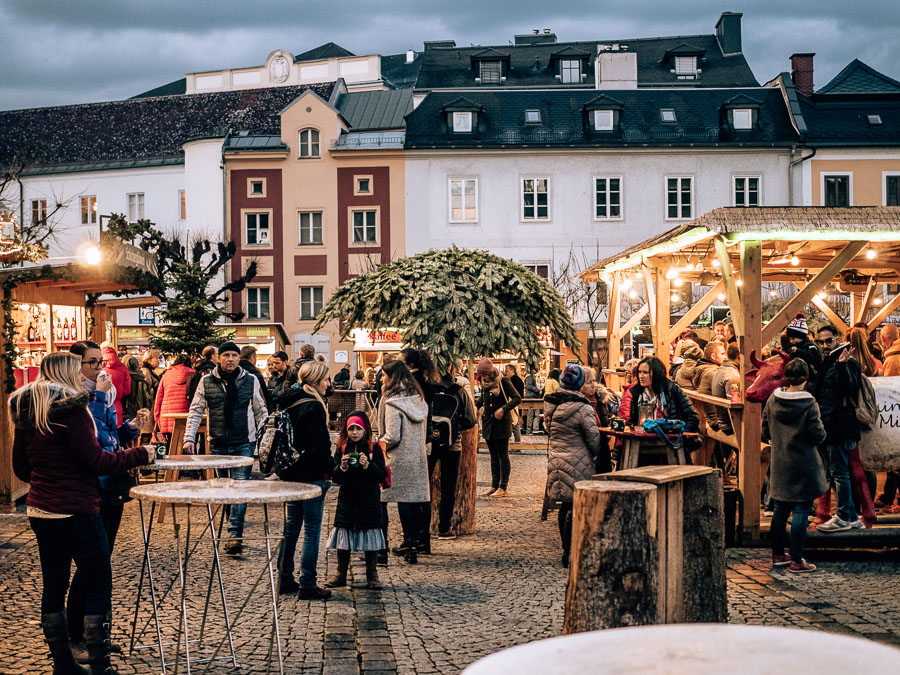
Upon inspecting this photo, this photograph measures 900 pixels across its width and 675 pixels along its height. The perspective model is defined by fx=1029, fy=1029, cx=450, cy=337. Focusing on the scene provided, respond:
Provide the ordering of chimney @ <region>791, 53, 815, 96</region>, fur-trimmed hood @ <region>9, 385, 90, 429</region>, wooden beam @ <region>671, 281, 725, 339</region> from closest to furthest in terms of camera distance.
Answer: fur-trimmed hood @ <region>9, 385, 90, 429</region> < wooden beam @ <region>671, 281, 725, 339</region> < chimney @ <region>791, 53, 815, 96</region>

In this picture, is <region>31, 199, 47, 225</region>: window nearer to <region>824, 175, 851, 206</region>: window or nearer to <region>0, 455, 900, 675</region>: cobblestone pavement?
<region>824, 175, 851, 206</region>: window

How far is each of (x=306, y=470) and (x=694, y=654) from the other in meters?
5.03

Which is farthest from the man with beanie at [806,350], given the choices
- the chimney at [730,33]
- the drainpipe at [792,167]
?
the chimney at [730,33]

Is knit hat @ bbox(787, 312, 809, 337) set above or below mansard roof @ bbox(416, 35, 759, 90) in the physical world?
below

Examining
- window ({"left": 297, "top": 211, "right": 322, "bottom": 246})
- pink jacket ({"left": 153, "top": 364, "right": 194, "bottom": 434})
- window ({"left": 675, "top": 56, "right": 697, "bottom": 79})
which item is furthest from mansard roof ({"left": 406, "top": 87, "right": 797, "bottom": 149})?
pink jacket ({"left": 153, "top": 364, "right": 194, "bottom": 434})

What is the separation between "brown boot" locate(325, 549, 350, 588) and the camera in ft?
25.2

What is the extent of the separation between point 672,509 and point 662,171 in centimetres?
3427

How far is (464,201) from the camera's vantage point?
→ 38656mm

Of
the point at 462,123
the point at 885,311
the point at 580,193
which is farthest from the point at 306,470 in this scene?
the point at 462,123

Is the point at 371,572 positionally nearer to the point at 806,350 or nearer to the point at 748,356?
the point at 748,356

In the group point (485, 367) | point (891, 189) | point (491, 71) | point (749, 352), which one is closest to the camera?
point (749, 352)

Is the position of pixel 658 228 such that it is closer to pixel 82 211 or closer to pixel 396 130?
pixel 396 130

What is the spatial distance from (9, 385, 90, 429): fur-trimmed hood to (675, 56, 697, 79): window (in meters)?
45.9

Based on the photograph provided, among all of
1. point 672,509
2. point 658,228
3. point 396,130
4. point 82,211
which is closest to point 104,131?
point 82,211
